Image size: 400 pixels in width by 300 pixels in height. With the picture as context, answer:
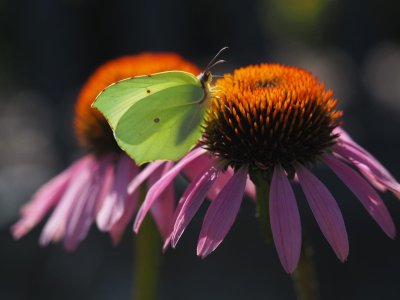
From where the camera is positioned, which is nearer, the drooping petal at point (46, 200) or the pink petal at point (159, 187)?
the pink petal at point (159, 187)

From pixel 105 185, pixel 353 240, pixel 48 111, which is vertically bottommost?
Answer: pixel 48 111

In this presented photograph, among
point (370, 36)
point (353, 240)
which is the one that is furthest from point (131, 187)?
point (370, 36)

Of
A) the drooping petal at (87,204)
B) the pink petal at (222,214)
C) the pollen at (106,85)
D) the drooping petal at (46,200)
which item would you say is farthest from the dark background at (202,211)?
the drooping petal at (46,200)

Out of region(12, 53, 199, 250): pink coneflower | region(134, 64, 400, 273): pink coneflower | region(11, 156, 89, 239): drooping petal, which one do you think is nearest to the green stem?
region(134, 64, 400, 273): pink coneflower

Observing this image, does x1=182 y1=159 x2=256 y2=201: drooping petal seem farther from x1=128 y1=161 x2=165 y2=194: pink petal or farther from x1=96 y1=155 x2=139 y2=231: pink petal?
x1=96 y1=155 x2=139 y2=231: pink petal

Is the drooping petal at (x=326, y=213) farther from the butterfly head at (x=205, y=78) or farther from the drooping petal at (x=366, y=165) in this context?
the butterfly head at (x=205, y=78)

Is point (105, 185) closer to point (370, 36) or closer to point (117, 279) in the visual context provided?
point (117, 279)

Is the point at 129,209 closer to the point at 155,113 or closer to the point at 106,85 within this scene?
the point at 155,113

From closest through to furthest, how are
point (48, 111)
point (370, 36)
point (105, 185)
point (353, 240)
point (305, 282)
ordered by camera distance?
point (305, 282) → point (105, 185) → point (353, 240) → point (370, 36) → point (48, 111)
